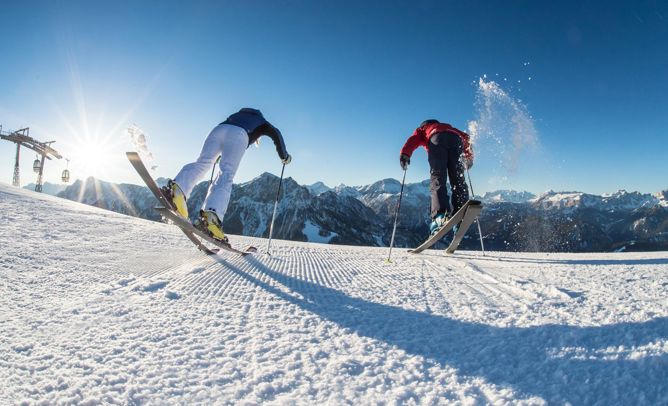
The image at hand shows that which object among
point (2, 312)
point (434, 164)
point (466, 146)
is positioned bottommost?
point (2, 312)

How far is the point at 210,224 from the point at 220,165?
2.85 ft

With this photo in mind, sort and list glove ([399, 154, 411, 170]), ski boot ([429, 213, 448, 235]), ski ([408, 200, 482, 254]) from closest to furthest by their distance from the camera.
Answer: ski ([408, 200, 482, 254]) → ski boot ([429, 213, 448, 235]) → glove ([399, 154, 411, 170])

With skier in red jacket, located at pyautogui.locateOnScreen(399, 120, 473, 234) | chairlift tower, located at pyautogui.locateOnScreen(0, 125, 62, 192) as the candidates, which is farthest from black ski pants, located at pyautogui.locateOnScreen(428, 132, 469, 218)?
chairlift tower, located at pyautogui.locateOnScreen(0, 125, 62, 192)

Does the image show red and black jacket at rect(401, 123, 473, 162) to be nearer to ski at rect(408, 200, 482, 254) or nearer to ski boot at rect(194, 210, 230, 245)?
ski at rect(408, 200, 482, 254)

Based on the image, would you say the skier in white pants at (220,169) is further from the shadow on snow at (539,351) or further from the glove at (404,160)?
the glove at (404,160)

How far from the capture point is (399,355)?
4.70 feet

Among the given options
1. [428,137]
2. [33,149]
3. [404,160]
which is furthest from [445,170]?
[33,149]

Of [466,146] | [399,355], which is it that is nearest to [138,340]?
[399,355]

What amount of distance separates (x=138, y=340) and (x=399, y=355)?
3.81 feet

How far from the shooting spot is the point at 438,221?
17.6 ft

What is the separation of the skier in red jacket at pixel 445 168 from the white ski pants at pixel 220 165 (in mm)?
3087

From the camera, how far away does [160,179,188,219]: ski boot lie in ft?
12.2

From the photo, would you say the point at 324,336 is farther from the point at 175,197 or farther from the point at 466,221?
the point at 466,221

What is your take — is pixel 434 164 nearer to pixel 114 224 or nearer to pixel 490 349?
pixel 490 349
